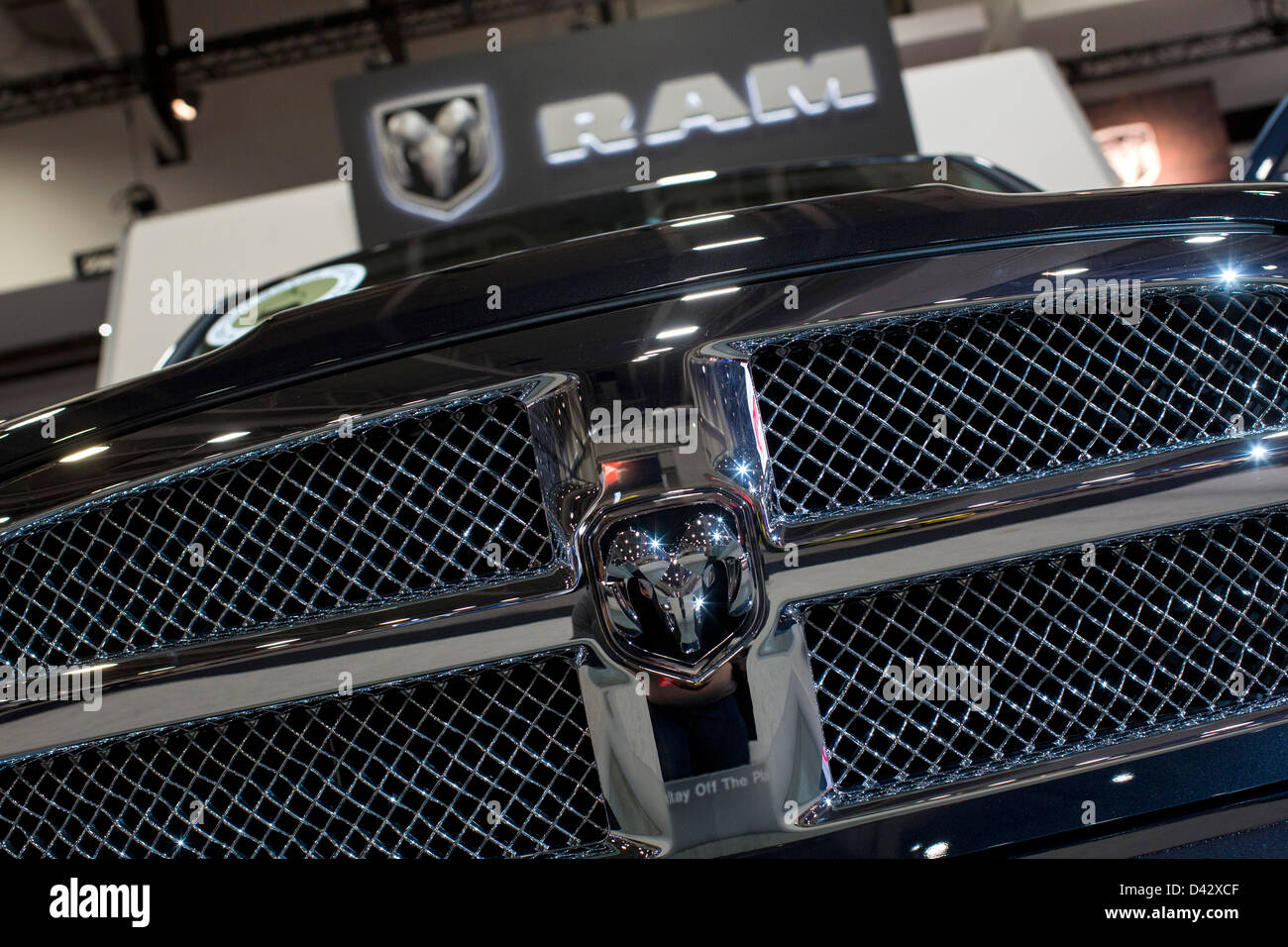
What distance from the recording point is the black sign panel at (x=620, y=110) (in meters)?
4.67

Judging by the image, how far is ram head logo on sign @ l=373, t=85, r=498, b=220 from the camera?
4684mm

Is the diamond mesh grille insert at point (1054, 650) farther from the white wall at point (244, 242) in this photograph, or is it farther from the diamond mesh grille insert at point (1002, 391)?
the white wall at point (244, 242)

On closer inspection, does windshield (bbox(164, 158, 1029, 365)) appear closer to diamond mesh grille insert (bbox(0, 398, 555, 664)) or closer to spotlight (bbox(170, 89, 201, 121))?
diamond mesh grille insert (bbox(0, 398, 555, 664))

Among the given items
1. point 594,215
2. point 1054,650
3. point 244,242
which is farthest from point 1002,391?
point 244,242

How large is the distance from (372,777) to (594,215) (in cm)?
174

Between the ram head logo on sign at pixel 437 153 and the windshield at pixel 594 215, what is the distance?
2.21 metres

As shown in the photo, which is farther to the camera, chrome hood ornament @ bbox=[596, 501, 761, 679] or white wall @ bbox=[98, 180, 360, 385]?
white wall @ bbox=[98, 180, 360, 385]

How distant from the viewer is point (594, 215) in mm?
2502

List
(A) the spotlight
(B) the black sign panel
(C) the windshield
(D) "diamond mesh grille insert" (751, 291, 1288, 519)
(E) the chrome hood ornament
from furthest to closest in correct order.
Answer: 1. (A) the spotlight
2. (B) the black sign panel
3. (C) the windshield
4. (D) "diamond mesh grille insert" (751, 291, 1288, 519)
5. (E) the chrome hood ornament

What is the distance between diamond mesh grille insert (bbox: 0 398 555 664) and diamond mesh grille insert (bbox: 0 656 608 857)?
120 mm

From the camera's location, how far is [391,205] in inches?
184

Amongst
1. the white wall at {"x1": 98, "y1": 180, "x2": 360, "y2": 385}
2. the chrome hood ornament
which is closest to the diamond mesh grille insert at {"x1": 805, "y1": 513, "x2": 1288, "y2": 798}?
the chrome hood ornament
